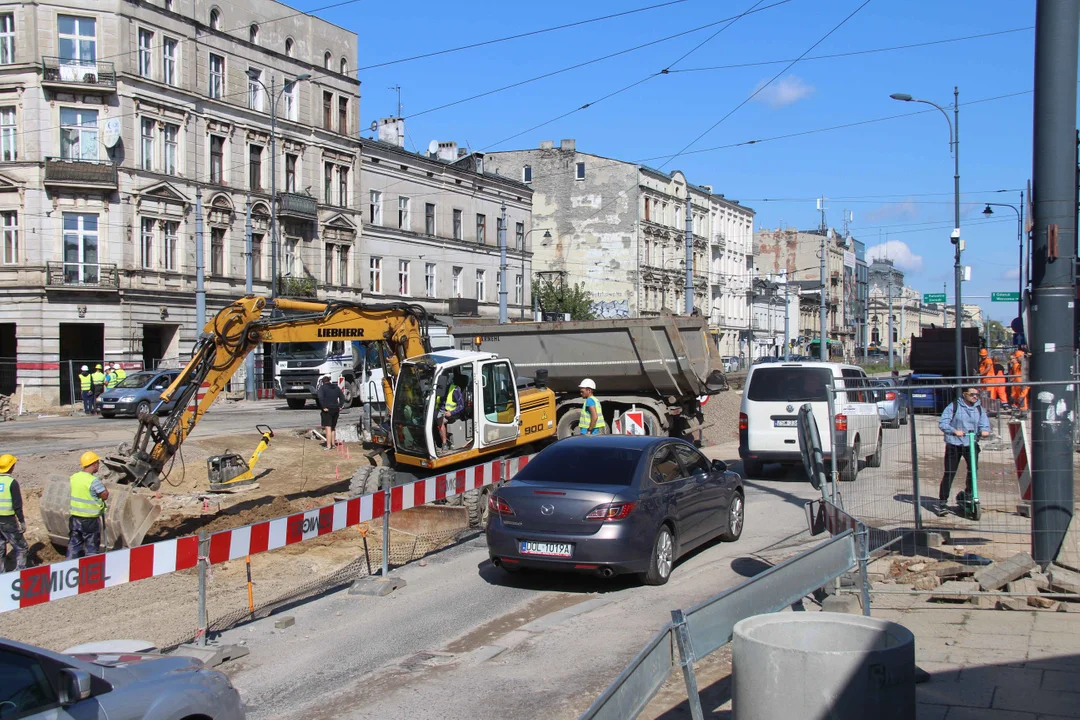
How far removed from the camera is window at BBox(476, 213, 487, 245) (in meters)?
58.9

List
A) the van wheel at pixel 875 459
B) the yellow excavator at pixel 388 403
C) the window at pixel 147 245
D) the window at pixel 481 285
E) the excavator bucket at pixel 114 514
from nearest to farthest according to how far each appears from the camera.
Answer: the van wheel at pixel 875 459
the excavator bucket at pixel 114 514
the yellow excavator at pixel 388 403
the window at pixel 147 245
the window at pixel 481 285

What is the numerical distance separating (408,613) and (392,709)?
2621mm

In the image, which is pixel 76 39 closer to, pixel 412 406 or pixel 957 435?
pixel 412 406

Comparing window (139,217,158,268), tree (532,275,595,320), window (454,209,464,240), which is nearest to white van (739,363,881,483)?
window (139,217,158,268)

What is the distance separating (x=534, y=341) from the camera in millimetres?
21859

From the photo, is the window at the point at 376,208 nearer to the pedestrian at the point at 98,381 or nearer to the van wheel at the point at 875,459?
the pedestrian at the point at 98,381

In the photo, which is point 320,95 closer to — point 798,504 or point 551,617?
point 798,504

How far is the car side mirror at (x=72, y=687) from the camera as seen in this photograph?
4.29 meters

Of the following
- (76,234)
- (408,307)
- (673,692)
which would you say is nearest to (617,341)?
(408,307)

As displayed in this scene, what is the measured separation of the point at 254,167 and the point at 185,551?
3946 cm

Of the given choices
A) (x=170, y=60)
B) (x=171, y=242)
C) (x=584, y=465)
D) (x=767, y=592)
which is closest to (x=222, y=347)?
(x=584, y=465)

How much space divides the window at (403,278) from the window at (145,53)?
665 inches

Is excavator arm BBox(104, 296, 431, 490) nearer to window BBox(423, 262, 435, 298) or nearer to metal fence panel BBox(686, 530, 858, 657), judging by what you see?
metal fence panel BBox(686, 530, 858, 657)

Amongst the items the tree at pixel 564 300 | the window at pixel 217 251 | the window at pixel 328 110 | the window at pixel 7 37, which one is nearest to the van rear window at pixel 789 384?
the window at pixel 217 251
